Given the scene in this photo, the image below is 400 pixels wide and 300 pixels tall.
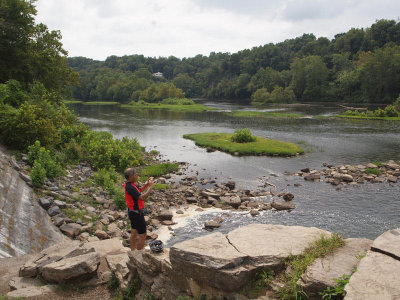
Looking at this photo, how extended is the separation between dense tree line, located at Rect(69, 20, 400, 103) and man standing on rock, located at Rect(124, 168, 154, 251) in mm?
115933

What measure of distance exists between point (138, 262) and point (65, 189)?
10435 mm

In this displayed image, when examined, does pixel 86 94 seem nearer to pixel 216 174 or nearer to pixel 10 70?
pixel 10 70

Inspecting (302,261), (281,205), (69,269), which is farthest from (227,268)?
(281,205)

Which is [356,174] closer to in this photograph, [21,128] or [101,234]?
[101,234]

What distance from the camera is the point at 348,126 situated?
57.0m

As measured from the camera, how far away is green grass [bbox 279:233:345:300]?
22.1ft

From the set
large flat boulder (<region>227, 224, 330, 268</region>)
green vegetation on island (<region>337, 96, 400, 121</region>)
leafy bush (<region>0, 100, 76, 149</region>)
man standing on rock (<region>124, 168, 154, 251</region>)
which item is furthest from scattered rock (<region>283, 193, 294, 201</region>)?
green vegetation on island (<region>337, 96, 400, 121</region>)

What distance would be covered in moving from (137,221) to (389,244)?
732 cm

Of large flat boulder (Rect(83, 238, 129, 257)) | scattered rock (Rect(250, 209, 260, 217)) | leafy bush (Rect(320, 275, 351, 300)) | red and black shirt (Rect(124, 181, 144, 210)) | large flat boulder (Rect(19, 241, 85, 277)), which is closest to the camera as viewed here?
leafy bush (Rect(320, 275, 351, 300))

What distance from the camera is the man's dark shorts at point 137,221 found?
10.5 meters

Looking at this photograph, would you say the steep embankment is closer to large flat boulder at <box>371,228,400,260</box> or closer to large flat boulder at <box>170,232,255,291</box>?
large flat boulder at <box>170,232,255,291</box>

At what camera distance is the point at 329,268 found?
272 inches

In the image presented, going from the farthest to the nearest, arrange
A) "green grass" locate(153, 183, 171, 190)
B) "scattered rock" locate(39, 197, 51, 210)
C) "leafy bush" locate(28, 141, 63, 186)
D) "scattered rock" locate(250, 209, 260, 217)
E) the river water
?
"green grass" locate(153, 183, 171, 190), "scattered rock" locate(250, 209, 260, 217), the river water, "leafy bush" locate(28, 141, 63, 186), "scattered rock" locate(39, 197, 51, 210)

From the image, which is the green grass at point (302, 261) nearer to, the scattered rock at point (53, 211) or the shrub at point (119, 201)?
the scattered rock at point (53, 211)
